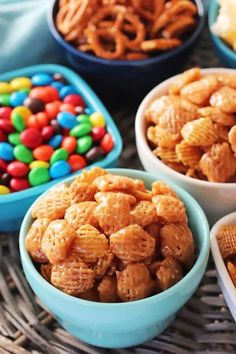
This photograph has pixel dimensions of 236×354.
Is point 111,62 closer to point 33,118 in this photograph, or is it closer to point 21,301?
point 33,118

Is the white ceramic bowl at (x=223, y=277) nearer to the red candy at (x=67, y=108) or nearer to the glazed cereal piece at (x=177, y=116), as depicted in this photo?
the glazed cereal piece at (x=177, y=116)

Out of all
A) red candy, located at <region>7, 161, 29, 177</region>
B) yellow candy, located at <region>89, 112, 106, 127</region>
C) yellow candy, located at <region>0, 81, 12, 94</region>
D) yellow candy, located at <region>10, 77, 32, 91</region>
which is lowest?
yellow candy, located at <region>89, 112, 106, 127</region>

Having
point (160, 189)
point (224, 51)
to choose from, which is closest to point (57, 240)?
point (160, 189)

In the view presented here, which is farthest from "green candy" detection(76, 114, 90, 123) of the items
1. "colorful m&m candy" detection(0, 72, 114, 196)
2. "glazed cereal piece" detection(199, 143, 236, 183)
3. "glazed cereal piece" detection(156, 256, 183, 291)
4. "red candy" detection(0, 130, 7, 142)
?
"glazed cereal piece" detection(156, 256, 183, 291)

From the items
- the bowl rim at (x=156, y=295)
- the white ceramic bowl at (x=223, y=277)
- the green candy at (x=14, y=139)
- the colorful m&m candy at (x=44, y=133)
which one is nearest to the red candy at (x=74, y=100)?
the colorful m&m candy at (x=44, y=133)

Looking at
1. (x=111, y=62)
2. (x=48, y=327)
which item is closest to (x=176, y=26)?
(x=111, y=62)

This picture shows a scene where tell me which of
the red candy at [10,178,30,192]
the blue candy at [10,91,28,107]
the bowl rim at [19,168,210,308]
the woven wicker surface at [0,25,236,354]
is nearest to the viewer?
the bowl rim at [19,168,210,308]

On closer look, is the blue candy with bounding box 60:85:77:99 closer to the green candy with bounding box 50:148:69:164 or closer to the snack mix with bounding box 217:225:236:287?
the green candy with bounding box 50:148:69:164
